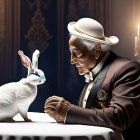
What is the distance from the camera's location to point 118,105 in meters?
1.68

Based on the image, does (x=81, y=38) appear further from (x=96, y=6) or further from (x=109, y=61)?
(x=96, y=6)

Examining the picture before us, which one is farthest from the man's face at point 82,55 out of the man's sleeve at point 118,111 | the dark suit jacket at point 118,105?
the man's sleeve at point 118,111

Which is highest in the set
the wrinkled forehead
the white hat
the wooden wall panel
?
the white hat

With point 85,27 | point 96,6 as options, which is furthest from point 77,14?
point 85,27

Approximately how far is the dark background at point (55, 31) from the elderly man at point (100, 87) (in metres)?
2.17

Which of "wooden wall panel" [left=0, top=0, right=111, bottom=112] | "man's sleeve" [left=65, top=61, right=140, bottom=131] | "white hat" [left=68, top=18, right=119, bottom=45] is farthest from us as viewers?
"wooden wall panel" [left=0, top=0, right=111, bottom=112]

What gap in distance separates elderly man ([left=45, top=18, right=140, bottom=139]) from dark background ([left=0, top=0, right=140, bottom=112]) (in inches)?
85.3

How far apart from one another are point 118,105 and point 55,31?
265cm

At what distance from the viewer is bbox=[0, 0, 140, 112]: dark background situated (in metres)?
4.13

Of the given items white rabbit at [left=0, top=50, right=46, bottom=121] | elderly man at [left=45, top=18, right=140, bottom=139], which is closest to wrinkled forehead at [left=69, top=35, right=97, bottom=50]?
elderly man at [left=45, top=18, right=140, bottom=139]

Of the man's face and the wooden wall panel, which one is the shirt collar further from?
the wooden wall panel

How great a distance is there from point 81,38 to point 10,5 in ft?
8.07

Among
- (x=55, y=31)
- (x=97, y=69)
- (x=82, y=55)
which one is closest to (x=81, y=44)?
(x=82, y=55)

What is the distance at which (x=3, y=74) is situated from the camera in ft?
13.4
